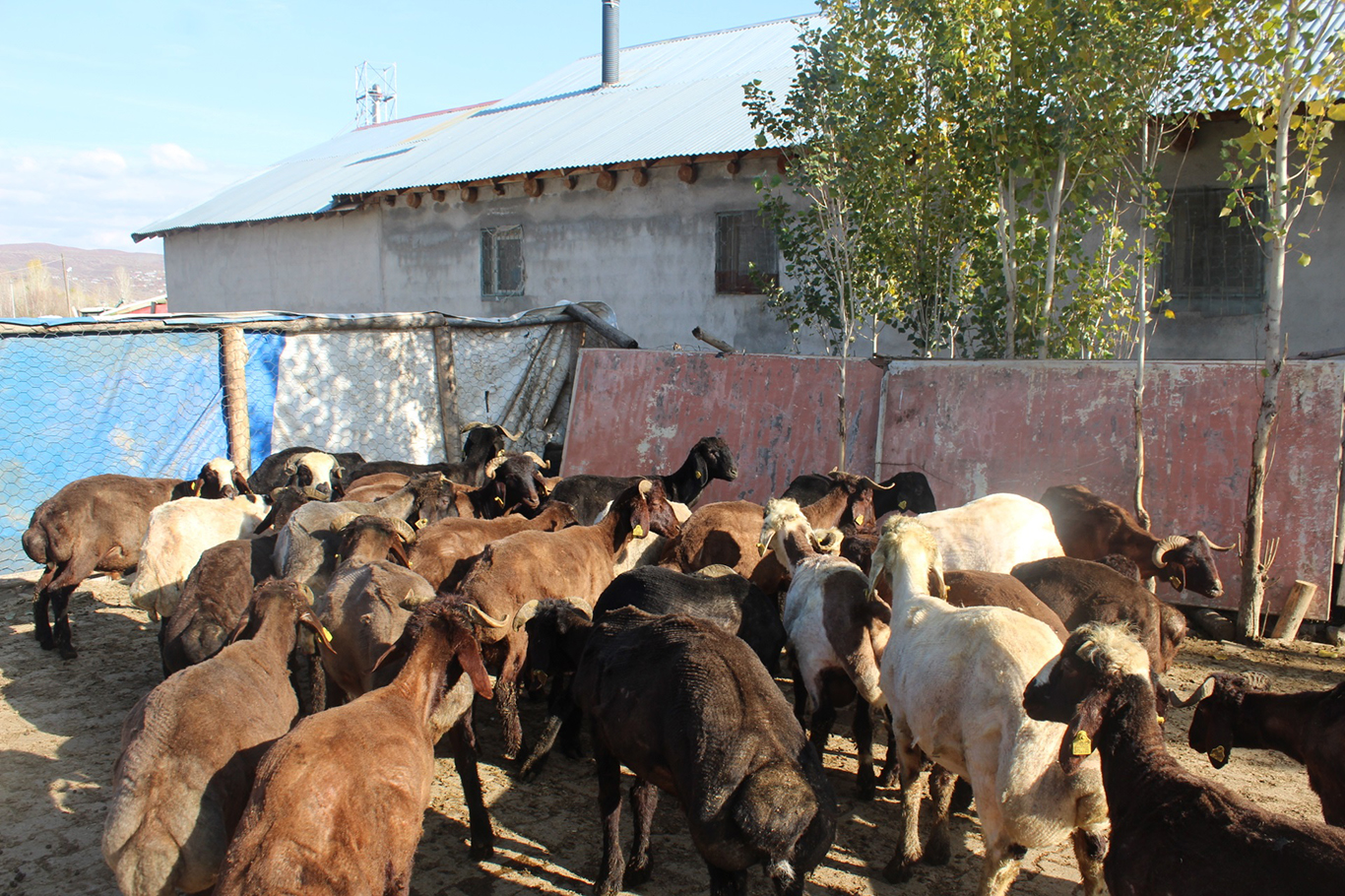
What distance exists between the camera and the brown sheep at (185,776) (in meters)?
3.58

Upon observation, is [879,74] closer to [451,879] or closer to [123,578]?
[451,879]

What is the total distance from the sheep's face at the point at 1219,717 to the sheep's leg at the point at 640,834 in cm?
248

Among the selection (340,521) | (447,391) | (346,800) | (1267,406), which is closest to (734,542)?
(340,521)

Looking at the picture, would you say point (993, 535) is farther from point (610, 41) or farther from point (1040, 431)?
point (610, 41)

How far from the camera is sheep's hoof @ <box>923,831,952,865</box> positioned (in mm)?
4625

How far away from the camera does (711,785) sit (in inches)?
141

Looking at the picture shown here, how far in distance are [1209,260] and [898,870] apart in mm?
9415

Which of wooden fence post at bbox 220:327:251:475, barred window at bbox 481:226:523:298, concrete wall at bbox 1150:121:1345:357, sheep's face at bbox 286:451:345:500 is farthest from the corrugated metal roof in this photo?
sheep's face at bbox 286:451:345:500

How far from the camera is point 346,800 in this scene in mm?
3342

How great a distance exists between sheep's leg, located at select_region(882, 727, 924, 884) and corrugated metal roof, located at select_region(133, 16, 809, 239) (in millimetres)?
10552

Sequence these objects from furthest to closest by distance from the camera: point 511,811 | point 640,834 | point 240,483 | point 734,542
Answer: point 240,483 < point 734,542 < point 511,811 < point 640,834

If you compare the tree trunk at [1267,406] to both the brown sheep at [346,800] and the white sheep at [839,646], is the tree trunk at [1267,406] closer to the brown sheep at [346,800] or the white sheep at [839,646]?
the white sheep at [839,646]

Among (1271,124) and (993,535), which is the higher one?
(1271,124)

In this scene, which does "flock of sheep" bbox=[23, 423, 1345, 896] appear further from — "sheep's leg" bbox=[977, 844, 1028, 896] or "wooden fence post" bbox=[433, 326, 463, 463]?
"wooden fence post" bbox=[433, 326, 463, 463]
